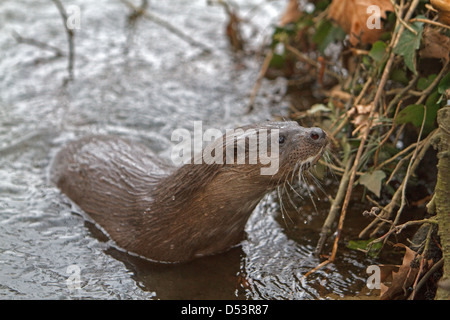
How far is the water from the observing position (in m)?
2.76

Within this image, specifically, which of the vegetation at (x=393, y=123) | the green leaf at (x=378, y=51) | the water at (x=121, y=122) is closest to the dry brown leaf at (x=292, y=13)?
the water at (x=121, y=122)

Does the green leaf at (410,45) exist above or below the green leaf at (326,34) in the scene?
below

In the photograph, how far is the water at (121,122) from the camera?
2.76 meters

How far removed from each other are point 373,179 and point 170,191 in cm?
94

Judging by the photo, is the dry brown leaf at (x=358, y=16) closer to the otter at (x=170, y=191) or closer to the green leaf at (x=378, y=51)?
the green leaf at (x=378, y=51)

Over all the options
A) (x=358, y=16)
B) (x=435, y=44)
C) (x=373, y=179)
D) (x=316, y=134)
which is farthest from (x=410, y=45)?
(x=316, y=134)

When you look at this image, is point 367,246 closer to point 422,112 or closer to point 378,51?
point 422,112

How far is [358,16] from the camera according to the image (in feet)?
10.9

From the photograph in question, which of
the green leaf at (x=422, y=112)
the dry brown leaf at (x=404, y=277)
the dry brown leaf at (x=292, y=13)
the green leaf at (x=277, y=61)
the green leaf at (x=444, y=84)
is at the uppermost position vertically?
the dry brown leaf at (x=292, y=13)

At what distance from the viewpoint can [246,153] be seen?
2.51 metres

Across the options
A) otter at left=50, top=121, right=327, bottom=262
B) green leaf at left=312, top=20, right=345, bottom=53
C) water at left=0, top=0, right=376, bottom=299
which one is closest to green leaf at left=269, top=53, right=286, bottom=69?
water at left=0, top=0, right=376, bottom=299

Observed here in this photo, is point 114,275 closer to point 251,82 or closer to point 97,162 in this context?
point 97,162

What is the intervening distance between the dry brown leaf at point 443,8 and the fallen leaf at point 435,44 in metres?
0.14

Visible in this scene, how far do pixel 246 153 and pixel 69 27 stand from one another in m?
3.02
